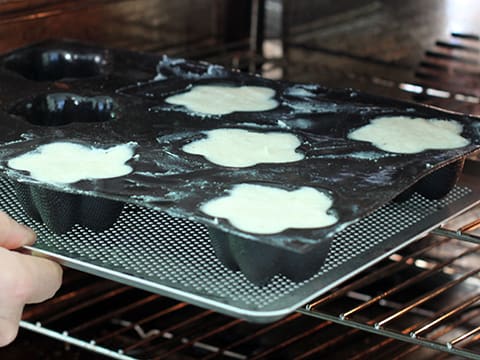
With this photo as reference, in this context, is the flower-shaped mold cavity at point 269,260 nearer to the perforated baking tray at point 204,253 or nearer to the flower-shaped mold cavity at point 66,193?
the perforated baking tray at point 204,253

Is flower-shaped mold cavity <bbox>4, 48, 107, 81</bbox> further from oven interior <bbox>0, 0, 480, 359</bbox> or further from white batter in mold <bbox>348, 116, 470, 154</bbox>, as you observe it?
white batter in mold <bbox>348, 116, 470, 154</bbox>

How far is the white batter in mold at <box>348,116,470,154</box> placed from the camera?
1.67m

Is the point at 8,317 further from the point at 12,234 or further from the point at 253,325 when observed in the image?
the point at 253,325

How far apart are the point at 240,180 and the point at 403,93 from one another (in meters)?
1.11

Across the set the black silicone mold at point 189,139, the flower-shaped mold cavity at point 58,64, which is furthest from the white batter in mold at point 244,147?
the flower-shaped mold cavity at point 58,64

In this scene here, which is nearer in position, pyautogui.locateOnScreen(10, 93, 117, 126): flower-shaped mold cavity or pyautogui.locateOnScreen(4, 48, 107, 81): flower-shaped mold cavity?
pyautogui.locateOnScreen(10, 93, 117, 126): flower-shaped mold cavity

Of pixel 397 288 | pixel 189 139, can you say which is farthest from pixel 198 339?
pixel 189 139

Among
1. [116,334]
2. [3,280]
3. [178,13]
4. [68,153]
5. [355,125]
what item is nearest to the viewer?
[3,280]

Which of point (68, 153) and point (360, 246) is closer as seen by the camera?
point (360, 246)

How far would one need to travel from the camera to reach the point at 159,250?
4.88 feet

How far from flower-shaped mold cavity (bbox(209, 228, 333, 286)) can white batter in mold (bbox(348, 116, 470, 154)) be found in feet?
1.13

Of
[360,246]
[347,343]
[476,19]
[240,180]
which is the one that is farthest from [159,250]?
[476,19]

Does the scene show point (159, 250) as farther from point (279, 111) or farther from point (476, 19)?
point (476, 19)

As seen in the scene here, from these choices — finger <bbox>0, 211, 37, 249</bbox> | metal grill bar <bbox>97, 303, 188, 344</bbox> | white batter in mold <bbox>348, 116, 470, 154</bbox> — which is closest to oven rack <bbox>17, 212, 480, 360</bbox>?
metal grill bar <bbox>97, 303, 188, 344</bbox>
